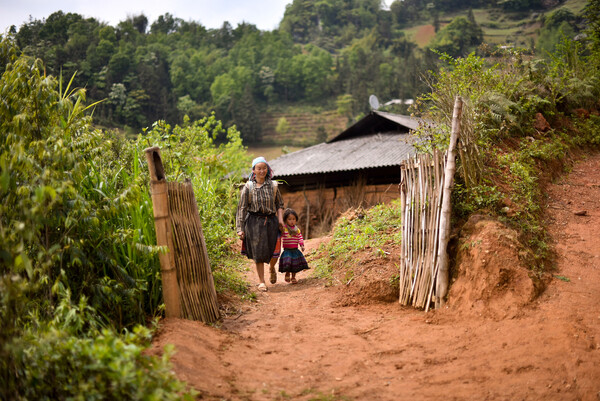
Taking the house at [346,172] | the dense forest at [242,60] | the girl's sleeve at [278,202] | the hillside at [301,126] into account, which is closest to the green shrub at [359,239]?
the girl's sleeve at [278,202]

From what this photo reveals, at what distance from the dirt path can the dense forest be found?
106 ft

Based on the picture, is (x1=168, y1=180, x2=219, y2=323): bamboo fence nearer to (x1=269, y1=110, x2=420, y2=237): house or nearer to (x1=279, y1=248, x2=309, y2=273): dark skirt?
(x1=279, y1=248, x2=309, y2=273): dark skirt

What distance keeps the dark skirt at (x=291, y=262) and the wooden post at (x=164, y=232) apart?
7.91ft

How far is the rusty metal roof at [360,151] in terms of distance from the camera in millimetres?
12719

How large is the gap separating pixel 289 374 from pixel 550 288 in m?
2.18

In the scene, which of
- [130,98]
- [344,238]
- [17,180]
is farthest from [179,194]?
[130,98]

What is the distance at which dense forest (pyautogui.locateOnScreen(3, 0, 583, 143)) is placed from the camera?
4441 centimetres

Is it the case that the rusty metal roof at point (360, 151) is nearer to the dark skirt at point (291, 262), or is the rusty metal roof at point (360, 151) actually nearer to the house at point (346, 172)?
the house at point (346, 172)

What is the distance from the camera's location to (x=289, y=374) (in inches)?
121

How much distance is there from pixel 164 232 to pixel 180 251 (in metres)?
0.22

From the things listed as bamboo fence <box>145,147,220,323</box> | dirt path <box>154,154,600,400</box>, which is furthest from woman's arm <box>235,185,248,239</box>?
bamboo fence <box>145,147,220,323</box>

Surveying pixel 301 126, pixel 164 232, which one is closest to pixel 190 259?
pixel 164 232

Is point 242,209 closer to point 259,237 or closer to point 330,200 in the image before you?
point 259,237

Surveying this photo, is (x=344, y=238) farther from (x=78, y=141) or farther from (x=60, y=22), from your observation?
(x=60, y=22)
